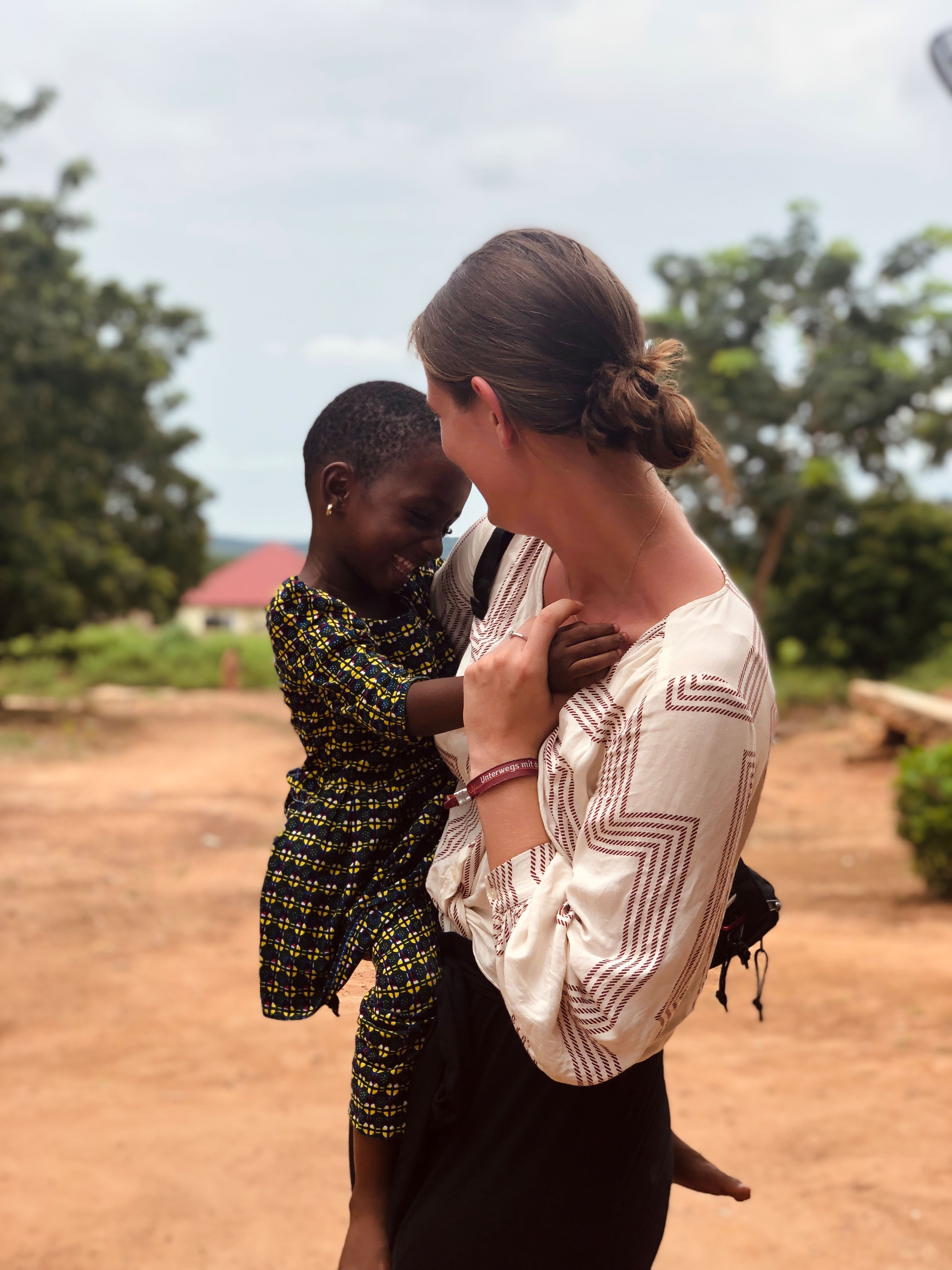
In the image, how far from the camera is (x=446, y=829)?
171cm

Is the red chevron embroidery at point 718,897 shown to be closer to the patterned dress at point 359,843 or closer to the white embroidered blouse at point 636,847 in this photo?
the white embroidered blouse at point 636,847

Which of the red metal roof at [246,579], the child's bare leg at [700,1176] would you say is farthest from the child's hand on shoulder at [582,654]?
the red metal roof at [246,579]

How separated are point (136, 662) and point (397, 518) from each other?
89.1 ft

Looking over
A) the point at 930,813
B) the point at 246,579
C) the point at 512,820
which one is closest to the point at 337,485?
the point at 512,820

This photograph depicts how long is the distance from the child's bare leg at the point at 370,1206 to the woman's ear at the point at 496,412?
1007mm

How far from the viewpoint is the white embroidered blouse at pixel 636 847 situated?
136cm

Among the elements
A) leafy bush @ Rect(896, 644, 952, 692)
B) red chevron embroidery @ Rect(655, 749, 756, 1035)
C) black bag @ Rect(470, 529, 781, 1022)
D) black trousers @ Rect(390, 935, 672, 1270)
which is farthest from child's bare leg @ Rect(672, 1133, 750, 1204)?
leafy bush @ Rect(896, 644, 952, 692)

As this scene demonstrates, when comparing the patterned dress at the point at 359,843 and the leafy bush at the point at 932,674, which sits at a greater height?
the patterned dress at the point at 359,843

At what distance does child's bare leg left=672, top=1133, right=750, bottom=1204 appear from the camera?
2.02 metres

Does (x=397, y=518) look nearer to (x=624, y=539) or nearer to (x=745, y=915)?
(x=624, y=539)

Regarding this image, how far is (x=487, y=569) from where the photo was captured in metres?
1.79

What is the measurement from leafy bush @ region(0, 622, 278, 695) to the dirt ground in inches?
572

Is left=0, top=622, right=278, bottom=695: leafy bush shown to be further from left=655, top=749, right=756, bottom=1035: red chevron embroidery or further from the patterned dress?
left=655, top=749, right=756, bottom=1035: red chevron embroidery

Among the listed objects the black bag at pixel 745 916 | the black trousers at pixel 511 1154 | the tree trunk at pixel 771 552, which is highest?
the black bag at pixel 745 916
